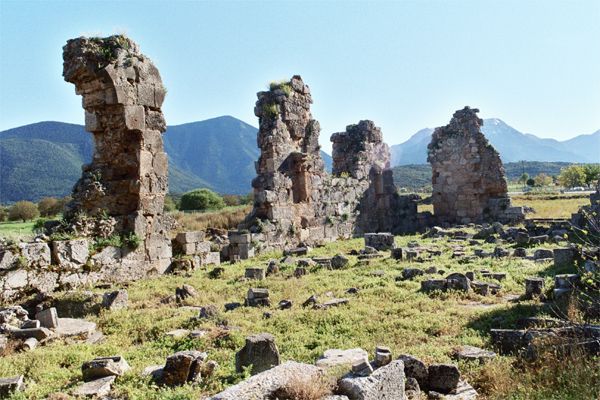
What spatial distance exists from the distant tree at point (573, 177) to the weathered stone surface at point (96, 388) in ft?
217

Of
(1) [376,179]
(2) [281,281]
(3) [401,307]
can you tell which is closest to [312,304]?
(3) [401,307]

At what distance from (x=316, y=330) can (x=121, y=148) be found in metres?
8.29

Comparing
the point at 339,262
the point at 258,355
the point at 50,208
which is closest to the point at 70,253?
the point at 339,262

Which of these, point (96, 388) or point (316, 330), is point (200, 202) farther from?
point (96, 388)

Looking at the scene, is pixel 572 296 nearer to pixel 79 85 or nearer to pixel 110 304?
pixel 110 304

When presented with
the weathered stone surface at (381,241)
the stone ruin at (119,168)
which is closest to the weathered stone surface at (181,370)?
the stone ruin at (119,168)


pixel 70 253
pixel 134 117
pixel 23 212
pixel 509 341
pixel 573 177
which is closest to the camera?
pixel 509 341

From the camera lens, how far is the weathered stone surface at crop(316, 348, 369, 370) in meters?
5.67

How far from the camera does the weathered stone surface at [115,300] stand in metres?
9.70

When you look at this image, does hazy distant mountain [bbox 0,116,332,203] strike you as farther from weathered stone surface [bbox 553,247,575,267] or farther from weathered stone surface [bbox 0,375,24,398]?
weathered stone surface [bbox 0,375,24,398]

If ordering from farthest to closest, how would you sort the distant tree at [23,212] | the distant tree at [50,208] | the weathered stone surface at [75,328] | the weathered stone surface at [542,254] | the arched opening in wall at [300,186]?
the distant tree at [50,208], the distant tree at [23,212], the arched opening in wall at [300,186], the weathered stone surface at [542,254], the weathered stone surface at [75,328]

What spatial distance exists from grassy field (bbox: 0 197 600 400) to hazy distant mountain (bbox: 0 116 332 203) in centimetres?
6620

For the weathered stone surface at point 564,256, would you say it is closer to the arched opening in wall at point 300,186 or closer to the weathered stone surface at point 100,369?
the weathered stone surface at point 100,369

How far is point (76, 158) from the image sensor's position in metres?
116
